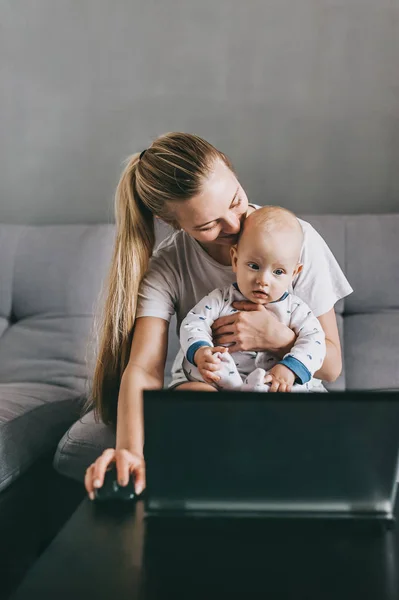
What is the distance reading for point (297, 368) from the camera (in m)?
1.11

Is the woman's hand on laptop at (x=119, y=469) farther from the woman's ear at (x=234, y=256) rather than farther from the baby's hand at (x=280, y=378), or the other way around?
the woman's ear at (x=234, y=256)

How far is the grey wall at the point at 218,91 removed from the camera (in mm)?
1956

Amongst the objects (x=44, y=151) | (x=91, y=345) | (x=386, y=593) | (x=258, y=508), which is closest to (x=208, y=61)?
(x=44, y=151)

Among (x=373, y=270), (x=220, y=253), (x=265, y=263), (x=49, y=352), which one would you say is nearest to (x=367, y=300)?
(x=373, y=270)

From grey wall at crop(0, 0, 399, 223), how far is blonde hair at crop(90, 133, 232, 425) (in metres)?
0.80

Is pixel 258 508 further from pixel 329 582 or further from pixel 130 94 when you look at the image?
pixel 130 94

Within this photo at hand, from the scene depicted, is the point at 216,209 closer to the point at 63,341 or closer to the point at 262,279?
the point at 262,279

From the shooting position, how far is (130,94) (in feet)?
6.81

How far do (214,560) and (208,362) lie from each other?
378 millimetres


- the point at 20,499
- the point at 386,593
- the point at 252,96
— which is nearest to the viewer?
the point at 386,593

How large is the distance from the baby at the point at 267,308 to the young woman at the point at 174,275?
0.10ft

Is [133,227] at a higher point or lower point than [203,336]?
higher

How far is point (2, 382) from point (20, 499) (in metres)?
0.44

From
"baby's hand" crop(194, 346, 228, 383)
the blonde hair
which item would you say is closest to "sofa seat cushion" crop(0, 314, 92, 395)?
the blonde hair
